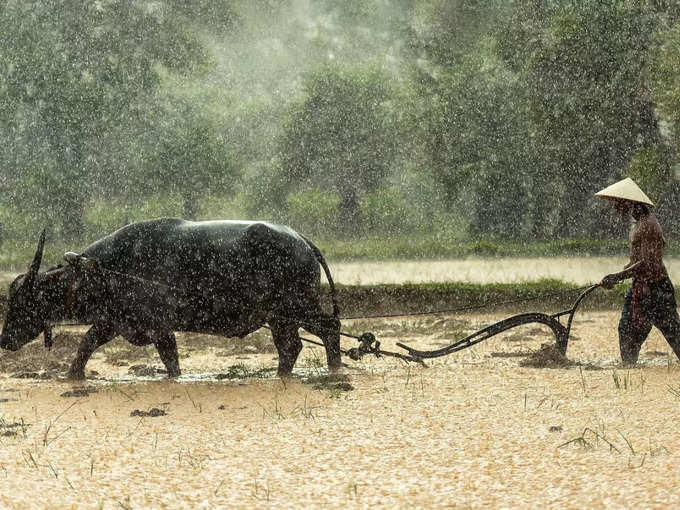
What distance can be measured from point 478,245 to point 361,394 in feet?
62.8

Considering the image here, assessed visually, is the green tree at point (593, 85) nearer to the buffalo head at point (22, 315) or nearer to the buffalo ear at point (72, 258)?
the buffalo ear at point (72, 258)

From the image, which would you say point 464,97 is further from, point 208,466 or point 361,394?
point 208,466

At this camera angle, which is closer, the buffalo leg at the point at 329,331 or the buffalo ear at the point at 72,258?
the buffalo ear at the point at 72,258

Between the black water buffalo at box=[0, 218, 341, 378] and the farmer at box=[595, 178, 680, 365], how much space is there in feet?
10.5

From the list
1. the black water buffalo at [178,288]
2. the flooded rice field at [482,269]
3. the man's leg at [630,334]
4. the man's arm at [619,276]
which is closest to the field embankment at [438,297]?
the flooded rice field at [482,269]

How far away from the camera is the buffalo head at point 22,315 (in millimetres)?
9875

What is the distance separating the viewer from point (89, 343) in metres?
10.0

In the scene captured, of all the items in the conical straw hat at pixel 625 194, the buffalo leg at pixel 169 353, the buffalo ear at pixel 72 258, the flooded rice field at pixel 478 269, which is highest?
the conical straw hat at pixel 625 194

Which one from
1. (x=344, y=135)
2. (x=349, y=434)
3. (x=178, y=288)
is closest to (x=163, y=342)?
(x=178, y=288)

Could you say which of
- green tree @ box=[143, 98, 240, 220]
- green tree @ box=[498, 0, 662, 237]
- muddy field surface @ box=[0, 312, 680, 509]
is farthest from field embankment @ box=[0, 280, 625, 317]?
green tree @ box=[143, 98, 240, 220]

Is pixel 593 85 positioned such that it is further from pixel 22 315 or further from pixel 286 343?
pixel 22 315

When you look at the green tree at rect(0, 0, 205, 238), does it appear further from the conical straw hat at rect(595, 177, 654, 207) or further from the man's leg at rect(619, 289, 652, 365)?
the man's leg at rect(619, 289, 652, 365)

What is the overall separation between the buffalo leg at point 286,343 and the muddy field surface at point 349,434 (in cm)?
17

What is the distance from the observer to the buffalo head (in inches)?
389
